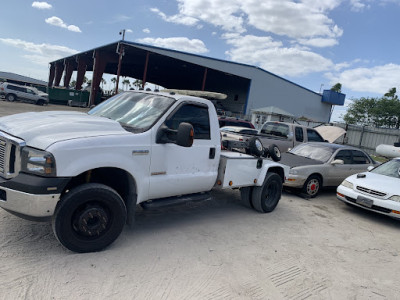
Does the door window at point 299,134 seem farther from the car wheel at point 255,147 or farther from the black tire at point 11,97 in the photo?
the black tire at point 11,97

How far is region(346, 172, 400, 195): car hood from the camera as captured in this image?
21.5 feet

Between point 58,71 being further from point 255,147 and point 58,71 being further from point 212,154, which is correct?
point 212,154

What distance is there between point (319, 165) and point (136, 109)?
5520 millimetres

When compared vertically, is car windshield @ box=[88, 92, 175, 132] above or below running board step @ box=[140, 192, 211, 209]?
above

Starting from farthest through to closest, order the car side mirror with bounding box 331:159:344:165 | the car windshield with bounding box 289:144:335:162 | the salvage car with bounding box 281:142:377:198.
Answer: the car windshield with bounding box 289:144:335:162 < the car side mirror with bounding box 331:159:344:165 < the salvage car with bounding box 281:142:377:198

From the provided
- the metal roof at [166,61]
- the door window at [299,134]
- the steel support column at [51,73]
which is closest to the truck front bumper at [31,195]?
the door window at [299,134]

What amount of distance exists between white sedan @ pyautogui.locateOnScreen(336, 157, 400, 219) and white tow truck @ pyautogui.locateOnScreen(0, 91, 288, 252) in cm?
301

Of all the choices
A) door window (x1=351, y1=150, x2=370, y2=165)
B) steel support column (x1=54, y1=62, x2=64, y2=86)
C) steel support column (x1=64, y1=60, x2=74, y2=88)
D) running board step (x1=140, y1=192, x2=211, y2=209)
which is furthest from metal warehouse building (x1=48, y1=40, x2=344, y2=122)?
running board step (x1=140, y1=192, x2=211, y2=209)

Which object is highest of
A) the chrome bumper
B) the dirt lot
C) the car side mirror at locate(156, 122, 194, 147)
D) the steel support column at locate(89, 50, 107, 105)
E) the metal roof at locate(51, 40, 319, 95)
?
the metal roof at locate(51, 40, 319, 95)

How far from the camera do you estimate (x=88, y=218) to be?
3664 mm

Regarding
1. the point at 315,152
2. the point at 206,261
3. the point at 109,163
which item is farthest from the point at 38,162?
the point at 315,152

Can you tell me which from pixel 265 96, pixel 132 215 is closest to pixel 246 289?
pixel 132 215

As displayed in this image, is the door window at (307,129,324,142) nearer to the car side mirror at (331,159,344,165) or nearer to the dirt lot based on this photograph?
Result: the car side mirror at (331,159,344,165)

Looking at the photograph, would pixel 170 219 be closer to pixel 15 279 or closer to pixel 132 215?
pixel 132 215
